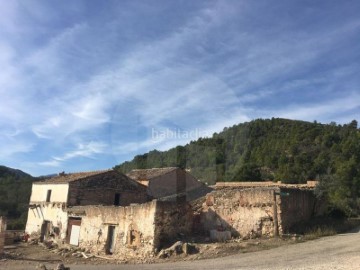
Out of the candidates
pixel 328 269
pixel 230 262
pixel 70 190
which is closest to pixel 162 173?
pixel 70 190

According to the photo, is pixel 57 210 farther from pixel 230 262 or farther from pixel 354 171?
pixel 354 171

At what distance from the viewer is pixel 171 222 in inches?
698

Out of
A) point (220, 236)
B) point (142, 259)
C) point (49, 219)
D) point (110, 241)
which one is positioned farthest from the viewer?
point (49, 219)

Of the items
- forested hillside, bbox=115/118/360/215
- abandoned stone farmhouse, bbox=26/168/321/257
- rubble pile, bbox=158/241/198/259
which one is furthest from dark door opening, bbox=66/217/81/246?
forested hillside, bbox=115/118/360/215

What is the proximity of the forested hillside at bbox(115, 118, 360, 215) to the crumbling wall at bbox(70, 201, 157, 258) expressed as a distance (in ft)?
47.7

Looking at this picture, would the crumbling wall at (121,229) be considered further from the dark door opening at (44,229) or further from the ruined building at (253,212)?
the dark door opening at (44,229)

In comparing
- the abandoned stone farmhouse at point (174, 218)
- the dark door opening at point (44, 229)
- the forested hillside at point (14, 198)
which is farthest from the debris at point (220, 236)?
the forested hillside at point (14, 198)

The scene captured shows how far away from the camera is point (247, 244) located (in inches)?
611

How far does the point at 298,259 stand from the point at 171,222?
7004mm

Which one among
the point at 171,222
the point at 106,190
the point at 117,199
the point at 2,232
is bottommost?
the point at 2,232

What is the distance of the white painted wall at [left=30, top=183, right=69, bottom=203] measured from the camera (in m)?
27.1

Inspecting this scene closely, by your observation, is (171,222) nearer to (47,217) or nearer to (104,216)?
(104,216)

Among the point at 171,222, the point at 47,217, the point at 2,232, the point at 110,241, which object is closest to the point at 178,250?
the point at 171,222

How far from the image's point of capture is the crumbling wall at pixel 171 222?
17250 mm
